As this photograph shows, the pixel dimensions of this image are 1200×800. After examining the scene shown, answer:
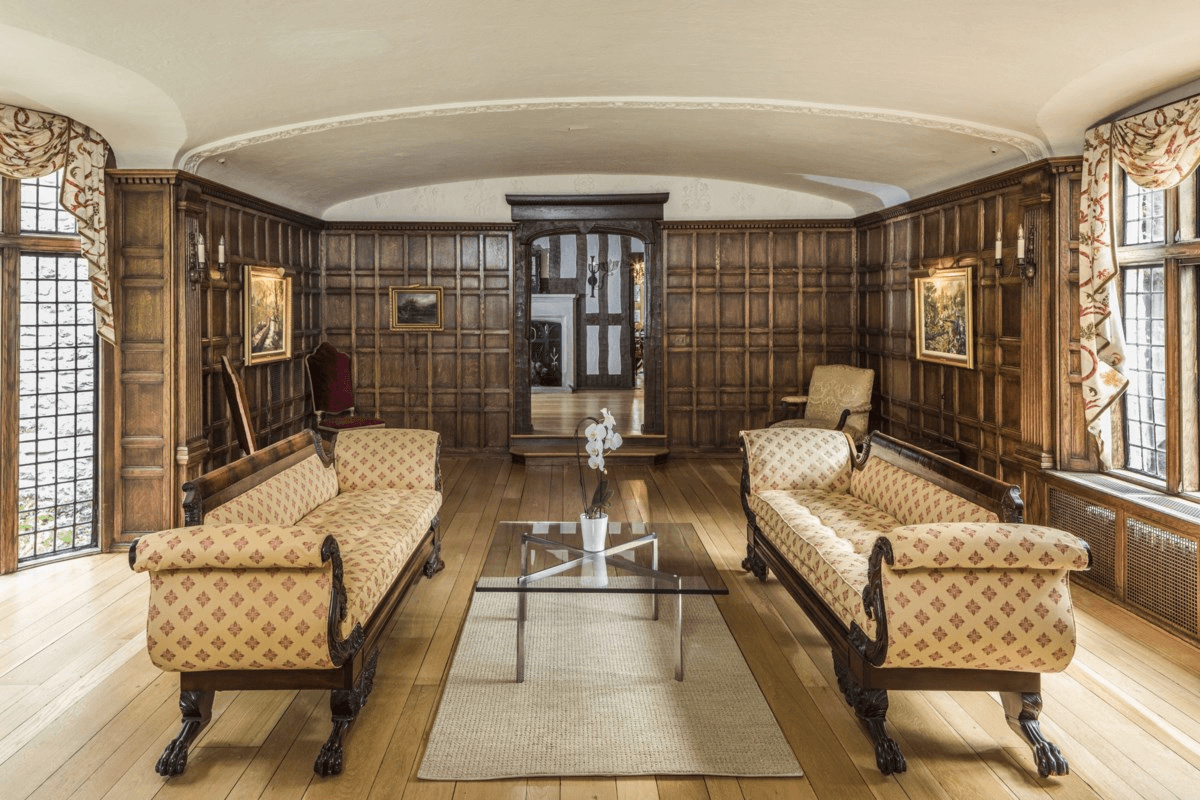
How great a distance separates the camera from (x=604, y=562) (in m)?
4.46

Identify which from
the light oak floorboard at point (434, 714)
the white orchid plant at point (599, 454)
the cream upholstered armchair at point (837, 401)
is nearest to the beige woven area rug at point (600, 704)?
the light oak floorboard at point (434, 714)

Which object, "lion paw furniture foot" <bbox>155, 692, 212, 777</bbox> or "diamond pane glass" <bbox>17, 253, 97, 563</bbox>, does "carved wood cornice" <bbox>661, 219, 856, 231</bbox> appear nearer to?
"diamond pane glass" <bbox>17, 253, 97, 563</bbox>

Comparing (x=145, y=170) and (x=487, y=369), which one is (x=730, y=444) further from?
(x=145, y=170)

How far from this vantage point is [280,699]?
3785mm

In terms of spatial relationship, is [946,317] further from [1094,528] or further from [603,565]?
[603,565]

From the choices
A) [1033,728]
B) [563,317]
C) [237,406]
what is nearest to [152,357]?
[237,406]

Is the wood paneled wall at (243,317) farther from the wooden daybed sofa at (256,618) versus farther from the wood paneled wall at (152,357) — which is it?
the wooden daybed sofa at (256,618)

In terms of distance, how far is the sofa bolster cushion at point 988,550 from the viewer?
3025 mm

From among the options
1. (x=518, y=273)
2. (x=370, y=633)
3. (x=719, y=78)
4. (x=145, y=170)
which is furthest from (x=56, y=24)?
(x=518, y=273)

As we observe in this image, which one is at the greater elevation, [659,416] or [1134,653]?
[659,416]

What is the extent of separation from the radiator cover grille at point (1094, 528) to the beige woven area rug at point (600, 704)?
2379mm

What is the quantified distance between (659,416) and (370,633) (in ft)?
22.0

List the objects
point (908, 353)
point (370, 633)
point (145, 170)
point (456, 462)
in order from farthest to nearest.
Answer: point (456, 462)
point (908, 353)
point (145, 170)
point (370, 633)

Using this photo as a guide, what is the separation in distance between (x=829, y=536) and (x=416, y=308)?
675cm
